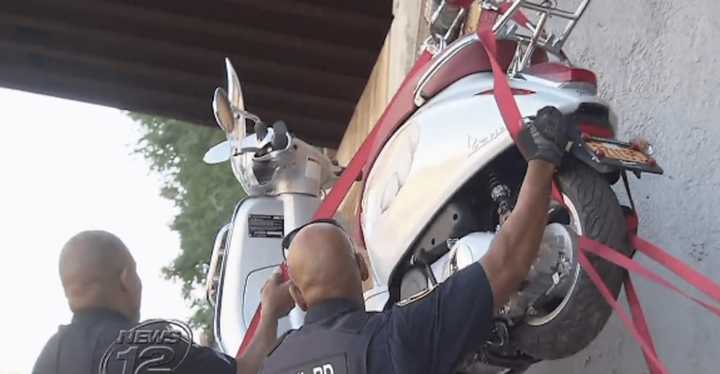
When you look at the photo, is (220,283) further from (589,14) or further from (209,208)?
(209,208)

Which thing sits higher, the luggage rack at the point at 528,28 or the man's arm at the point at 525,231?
the luggage rack at the point at 528,28

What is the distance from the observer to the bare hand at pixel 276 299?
2770mm

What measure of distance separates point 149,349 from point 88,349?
16cm

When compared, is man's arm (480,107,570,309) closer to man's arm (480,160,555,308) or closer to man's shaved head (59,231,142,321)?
man's arm (480,160,555,308)


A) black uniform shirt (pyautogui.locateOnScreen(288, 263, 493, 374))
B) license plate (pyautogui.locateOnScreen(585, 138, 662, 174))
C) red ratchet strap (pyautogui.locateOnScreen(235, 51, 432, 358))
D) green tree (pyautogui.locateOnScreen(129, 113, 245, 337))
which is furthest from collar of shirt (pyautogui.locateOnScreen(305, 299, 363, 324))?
green tree (pyautogui.locateOnScreen(129, 113, 245, 337))

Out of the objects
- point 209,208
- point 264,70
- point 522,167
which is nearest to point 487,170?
point 522,167

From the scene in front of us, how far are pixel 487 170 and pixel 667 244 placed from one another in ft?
1.90

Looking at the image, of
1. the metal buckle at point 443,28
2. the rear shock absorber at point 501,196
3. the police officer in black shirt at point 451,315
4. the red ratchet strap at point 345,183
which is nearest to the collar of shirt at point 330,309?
the police officer in black shirt at point 451,315

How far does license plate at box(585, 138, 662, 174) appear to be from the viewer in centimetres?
216

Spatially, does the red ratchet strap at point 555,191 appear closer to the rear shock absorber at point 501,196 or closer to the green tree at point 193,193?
the rear shock absorber at point 501,196

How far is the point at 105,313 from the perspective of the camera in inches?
97.2

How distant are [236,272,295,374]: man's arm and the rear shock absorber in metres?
0.61

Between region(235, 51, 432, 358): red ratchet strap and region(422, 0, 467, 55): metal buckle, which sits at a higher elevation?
region(422, 0, 467, 55): metal buckle

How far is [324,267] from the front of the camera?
87.6 inches
